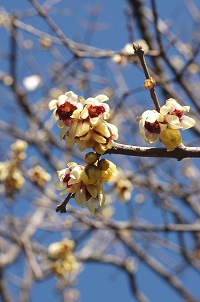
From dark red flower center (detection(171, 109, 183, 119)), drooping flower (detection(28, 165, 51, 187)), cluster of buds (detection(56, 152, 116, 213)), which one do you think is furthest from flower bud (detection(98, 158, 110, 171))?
drooping flower (detection(28, 165, 51, 187))

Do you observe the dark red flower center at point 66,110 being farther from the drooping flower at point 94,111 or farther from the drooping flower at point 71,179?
the drooping flower at point 71,179

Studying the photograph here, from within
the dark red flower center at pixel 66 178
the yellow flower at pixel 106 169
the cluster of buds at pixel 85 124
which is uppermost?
the cluster of buds at pixel 85 124

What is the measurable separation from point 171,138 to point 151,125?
0.27 feet

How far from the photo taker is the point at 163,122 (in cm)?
119

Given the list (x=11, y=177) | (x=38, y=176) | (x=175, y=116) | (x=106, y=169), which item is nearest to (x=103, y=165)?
(x=106, y=169)

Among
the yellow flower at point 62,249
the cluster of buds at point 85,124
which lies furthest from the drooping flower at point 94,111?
the yellow flower at point 62,249

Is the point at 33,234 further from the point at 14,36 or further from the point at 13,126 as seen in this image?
the point at 14,36

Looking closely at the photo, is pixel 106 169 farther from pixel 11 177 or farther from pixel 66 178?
pixel 11 177

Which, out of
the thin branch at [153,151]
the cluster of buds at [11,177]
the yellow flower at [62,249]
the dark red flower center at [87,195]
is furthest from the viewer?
the yellow flower at [62,249]

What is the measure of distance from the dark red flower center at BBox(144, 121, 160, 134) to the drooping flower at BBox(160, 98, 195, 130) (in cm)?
3

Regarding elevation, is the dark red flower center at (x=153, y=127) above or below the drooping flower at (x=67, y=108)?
below

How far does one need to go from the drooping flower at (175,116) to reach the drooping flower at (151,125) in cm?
2

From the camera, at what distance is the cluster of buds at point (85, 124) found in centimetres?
112

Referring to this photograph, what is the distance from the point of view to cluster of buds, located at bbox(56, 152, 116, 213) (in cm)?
116
